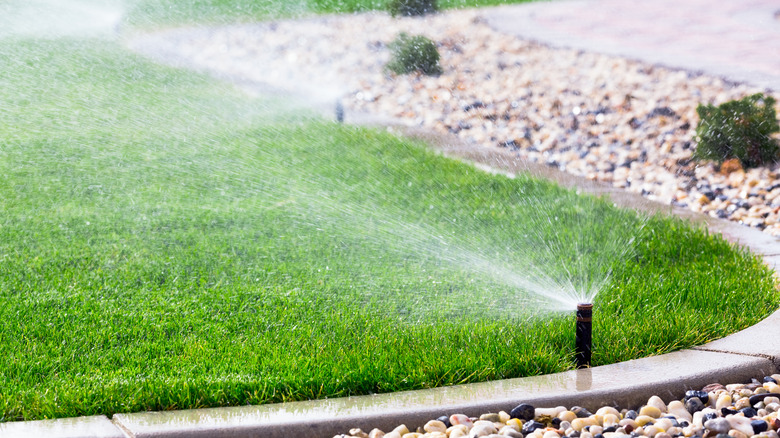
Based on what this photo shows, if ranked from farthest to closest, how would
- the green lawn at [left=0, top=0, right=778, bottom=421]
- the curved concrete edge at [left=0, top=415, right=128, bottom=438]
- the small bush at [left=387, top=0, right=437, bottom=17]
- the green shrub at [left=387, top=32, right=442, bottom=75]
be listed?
1. the small bush at [left=387, top=0, right=437, bottom=17]
2. the green shrub at [left=387, top=32, right=442, bottom=75]
3. the green lawn at [left=0, top=0, right=778, bottom=421]
4. the curved concrete edge at [left=0, top=415, right=128, bottom=438]

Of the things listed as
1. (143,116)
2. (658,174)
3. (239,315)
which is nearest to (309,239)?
(239,315)

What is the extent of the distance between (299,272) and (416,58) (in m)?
6.42

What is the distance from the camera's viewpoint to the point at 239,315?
3510 millimetres

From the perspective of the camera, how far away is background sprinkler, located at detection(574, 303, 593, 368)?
2979mm

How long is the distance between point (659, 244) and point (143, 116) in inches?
204

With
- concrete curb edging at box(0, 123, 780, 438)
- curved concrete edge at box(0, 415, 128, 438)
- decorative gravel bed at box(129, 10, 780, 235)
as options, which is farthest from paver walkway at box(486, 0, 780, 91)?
curved concrete edge at box(0, 415, 128, 438)

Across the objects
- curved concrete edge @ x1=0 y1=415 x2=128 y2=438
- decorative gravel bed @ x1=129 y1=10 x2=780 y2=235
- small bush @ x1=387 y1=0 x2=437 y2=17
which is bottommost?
decorative gravel bed @ x1=129 y1=10 x2=780 y2=235

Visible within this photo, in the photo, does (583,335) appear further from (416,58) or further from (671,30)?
(671,30)

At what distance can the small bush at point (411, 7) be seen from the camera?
15055mm

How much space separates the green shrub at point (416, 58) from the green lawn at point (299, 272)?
3.16m

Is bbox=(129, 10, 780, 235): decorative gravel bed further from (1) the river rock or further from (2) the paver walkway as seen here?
(1) the river rock

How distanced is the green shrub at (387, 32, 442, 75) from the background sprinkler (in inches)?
282

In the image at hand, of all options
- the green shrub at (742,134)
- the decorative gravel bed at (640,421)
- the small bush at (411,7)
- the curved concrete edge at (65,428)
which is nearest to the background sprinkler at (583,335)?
the decorative gravel bed at (640,421)

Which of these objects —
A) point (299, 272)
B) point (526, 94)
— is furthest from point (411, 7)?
point (299, 272)
